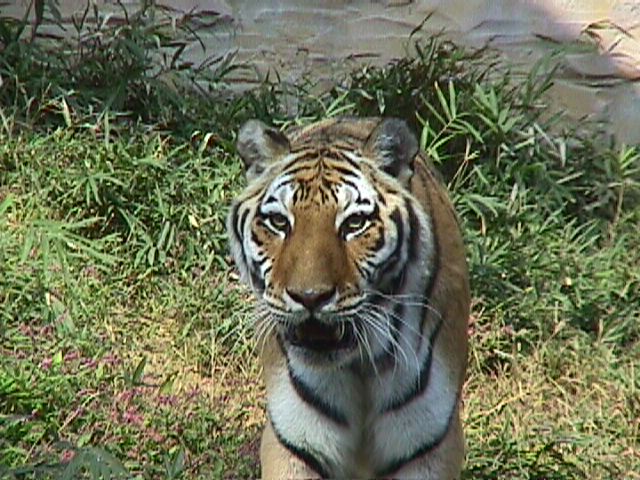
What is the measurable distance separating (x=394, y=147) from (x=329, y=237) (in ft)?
1.16

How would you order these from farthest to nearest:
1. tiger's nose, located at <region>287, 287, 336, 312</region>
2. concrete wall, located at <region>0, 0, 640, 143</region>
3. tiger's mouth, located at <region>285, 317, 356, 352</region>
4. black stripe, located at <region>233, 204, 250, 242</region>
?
concrete wall, located at <region>0, 0, 640, 143</region> < black stripe, located at <region>233, 204, 250, 242</region> < tiger's mouth, located at <region>285, 317, 356, 352</region> < tiger's nose, located at <region>287, 287, 336, 312</region>

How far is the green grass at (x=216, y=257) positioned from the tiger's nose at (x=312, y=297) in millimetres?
1265

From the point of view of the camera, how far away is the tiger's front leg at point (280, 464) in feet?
12.7

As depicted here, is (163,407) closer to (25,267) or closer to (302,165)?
(25,267)

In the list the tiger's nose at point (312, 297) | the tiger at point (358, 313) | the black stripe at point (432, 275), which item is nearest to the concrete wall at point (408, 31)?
the tiger at point (358, 313)

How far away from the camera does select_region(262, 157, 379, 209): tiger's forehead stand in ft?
12.2

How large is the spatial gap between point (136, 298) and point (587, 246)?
1743 millimetres

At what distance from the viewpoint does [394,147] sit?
12.7ft

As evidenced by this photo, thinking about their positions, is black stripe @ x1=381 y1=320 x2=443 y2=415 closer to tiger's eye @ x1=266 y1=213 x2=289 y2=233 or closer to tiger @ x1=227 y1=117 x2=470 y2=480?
tiger @ x1=227 y1=117 x2=470 y2=480

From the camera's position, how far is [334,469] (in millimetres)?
3910

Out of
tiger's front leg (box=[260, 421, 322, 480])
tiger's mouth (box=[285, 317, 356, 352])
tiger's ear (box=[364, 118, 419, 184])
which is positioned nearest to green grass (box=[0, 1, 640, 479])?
tiger's front leg (box=[260, 421, 322, 480])

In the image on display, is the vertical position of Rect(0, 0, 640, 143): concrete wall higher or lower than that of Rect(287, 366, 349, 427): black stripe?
lower

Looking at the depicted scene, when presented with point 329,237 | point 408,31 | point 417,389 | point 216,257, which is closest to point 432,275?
point 417,389

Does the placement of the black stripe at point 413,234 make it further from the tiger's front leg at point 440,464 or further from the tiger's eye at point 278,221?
the tiger's front leg at point 440,464
